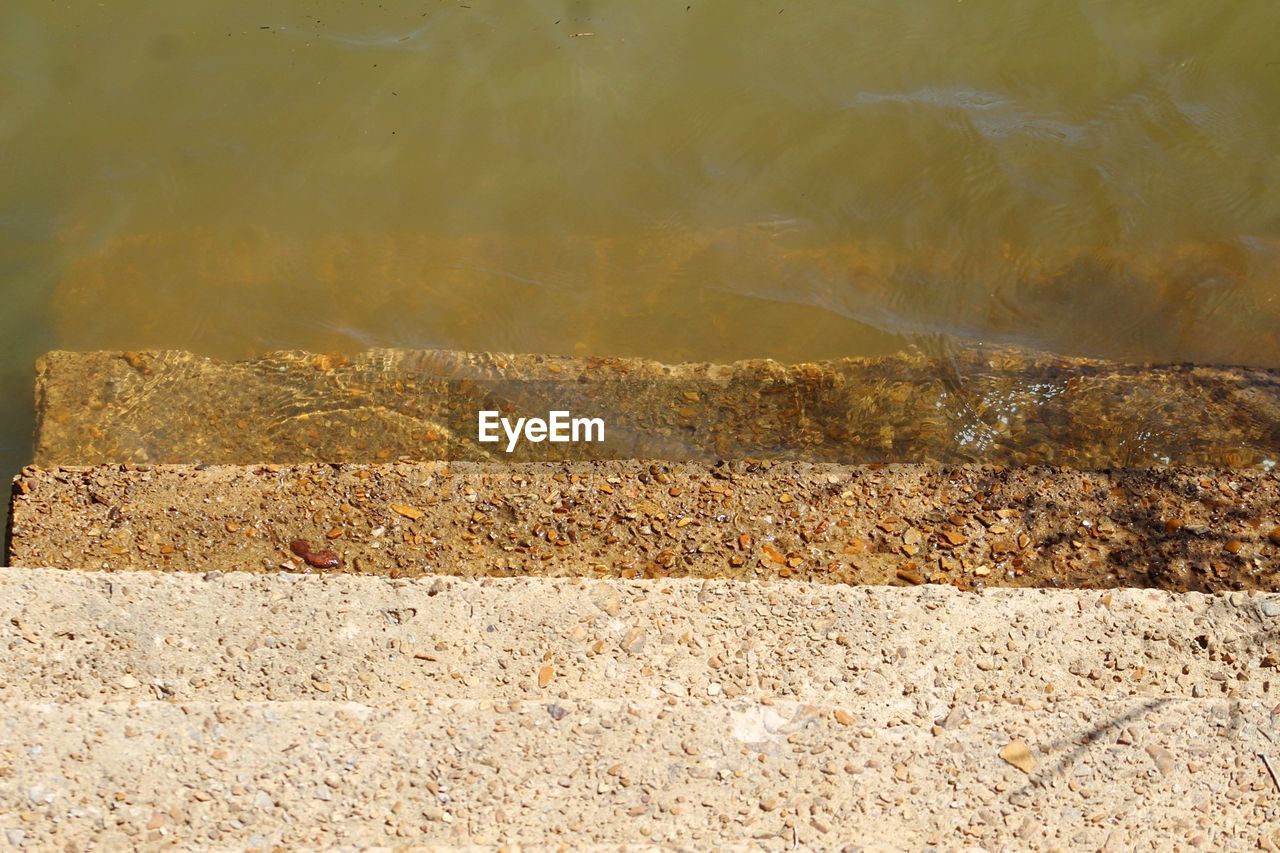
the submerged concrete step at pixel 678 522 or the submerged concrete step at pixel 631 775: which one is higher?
the submerged concrete step at pixel 678 522

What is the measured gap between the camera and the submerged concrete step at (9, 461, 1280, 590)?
416 cm

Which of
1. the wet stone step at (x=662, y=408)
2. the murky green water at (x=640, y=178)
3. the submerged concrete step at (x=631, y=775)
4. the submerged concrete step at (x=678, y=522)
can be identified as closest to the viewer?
the submerged concrete step at (x=631, y=775)

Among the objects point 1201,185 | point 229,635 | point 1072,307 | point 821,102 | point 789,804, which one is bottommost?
point 789,804

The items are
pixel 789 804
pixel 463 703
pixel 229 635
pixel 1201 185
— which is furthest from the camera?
pixel 1201 185

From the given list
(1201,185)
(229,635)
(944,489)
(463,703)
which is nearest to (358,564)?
(229,635)

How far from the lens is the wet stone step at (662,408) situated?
4863 millimetres

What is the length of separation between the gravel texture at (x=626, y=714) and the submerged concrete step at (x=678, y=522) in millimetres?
687

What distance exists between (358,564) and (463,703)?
1.29 m

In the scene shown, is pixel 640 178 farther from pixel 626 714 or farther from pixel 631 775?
pixel 631 775

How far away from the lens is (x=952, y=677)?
3227 millimetres

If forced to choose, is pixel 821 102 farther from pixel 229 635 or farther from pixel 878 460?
pixel 229 635

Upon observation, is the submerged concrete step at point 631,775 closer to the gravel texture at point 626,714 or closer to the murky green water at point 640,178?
the gravel texture at point 626,714

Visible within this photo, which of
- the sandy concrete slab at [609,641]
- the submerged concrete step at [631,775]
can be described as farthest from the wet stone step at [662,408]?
the submerged concrete step at [631,775]

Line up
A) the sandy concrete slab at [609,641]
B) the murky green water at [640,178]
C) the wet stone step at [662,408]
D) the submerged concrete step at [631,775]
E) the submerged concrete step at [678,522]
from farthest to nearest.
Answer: the murky green water at [640,178]
the wet stone step at [662,408]
the submerged concrete step at [678,522]
the sandy concrete slab at [609,641]
the submerged concrete step at [631,775]
